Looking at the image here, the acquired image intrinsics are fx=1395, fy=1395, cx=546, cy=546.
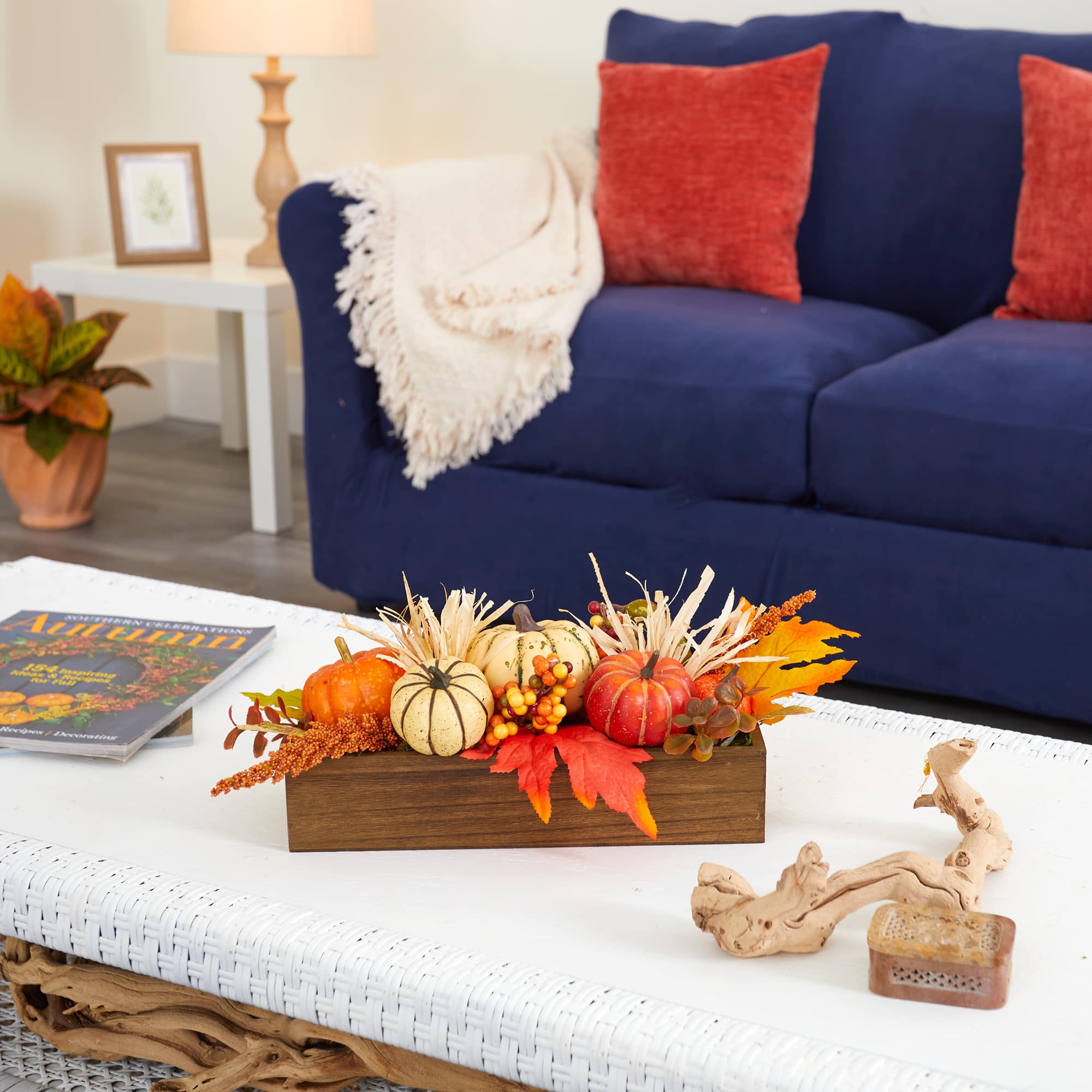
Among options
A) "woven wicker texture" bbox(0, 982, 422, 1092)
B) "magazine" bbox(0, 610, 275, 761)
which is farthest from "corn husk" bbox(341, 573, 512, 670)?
"woven wicker texture" bbox(0, 982, 422, 1092)

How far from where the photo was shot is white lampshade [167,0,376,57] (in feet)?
8.12

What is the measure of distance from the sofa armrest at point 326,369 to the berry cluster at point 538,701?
3.81 ft

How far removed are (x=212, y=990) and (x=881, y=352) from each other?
1.42 meters

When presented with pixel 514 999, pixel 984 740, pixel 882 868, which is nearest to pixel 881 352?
pixel 984 740

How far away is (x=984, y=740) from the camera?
1018 mm

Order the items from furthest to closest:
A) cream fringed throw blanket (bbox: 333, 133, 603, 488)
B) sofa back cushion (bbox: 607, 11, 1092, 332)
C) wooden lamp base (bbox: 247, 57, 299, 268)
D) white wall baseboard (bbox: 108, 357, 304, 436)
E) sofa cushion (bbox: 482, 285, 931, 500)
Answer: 1. white wall baseboard (bbox: 108, 357, 304, 436)
2. wooden lamp base (bbox: 247, 57, 299, 268)
3. sofa back cushion (bbox: 607, 11, 1092, 332)
4. cream fringed throw blanket (bbox: 333, 133, 603, 488)
5. sofa cushion (bbox: 482, 285, 931, 500)

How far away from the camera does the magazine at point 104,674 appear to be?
97 centimetres

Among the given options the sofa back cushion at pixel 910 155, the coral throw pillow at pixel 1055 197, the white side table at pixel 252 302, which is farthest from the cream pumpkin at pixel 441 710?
the white side table at pixel 252 302

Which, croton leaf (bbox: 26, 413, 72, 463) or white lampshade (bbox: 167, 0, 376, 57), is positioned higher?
white lampshade (bbox: 167, 0, 376, 57)

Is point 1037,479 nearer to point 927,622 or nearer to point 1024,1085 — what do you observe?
point 927,622

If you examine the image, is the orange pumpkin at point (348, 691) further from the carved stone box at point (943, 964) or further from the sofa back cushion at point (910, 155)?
the sofa back cushion at point (910, 155)

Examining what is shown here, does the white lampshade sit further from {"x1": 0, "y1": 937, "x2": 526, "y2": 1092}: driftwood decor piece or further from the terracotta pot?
{"x1": 0, "y1": 937, "x2": 526, "y2": 1092}: driftwood decor piece

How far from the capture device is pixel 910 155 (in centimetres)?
214

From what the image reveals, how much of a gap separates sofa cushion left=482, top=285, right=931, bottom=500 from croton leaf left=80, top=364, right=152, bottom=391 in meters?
0.91
